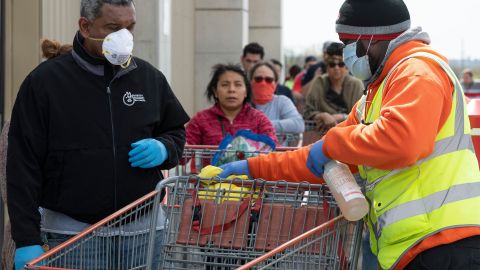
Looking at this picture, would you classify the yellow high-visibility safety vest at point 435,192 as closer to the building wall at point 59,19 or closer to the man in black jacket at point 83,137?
the man in black jacket at point 83,137

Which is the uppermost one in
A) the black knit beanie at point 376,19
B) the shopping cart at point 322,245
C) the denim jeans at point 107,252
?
the black knit beanie at point 376,19

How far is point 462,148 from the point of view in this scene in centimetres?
402

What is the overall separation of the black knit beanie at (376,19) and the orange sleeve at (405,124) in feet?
0.91

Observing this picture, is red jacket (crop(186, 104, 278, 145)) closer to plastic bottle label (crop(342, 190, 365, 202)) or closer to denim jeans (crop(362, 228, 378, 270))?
denim jeans (crop(362, 228, 378, 270))

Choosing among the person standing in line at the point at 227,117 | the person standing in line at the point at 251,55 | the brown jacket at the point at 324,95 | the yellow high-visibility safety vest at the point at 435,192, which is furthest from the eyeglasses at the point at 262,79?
the yellow high-visibility safety vest at the point at 435,192

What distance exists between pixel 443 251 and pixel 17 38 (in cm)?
431

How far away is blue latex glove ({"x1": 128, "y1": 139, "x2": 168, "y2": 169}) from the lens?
15.4 feet

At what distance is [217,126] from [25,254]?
10.5 feet

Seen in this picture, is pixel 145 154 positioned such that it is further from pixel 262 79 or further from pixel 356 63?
pixel 262 79

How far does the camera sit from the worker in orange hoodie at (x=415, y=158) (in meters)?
3.85

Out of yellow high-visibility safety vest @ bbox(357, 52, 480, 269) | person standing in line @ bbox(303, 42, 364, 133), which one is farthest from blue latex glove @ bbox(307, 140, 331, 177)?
person standing in line @ bbox(303, 42, 364, 133)

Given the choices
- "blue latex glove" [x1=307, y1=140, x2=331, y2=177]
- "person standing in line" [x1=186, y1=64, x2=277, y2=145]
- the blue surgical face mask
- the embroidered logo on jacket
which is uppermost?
the blue surgical face mask

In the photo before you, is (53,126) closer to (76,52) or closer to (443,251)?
(76,52)

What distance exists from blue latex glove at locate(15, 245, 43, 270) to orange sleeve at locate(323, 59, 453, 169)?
4.79ft
